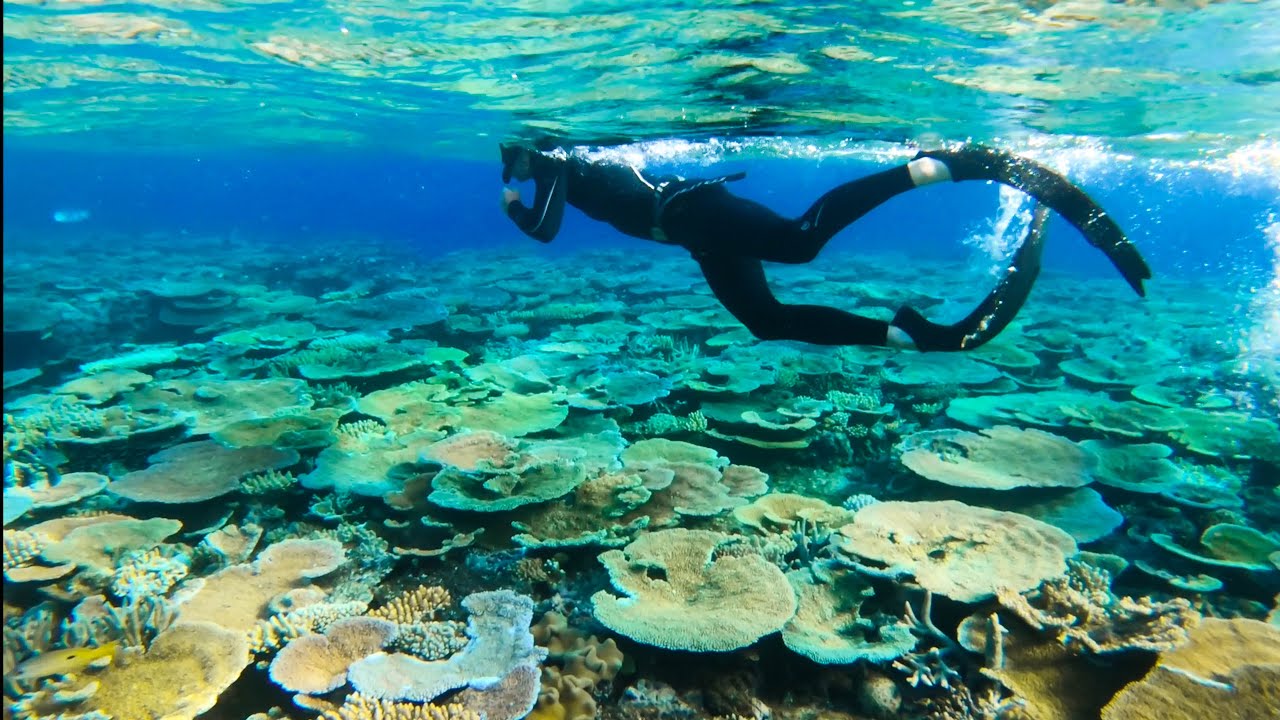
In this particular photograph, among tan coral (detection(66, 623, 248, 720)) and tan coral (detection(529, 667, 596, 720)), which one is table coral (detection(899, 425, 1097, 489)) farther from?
tan coral (detection(66, 623, 248, 720))

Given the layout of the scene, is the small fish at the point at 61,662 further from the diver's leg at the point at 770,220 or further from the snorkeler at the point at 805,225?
the diver's leg at the point at 770,220

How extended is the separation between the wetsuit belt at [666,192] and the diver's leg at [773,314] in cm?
60

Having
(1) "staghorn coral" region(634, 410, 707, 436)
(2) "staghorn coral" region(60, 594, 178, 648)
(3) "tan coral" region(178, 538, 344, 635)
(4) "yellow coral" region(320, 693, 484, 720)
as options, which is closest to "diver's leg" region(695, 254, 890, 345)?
(1) "staghorn coral" region(634, 410, 707, 436)

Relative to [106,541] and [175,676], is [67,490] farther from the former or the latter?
[175,676]

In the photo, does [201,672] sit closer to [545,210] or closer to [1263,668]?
[545,210]

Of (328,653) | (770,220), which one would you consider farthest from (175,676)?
(770,220)

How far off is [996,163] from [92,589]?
8.64 m

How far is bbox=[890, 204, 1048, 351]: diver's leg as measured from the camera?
6191 millimetres

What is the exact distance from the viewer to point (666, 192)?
292 inches

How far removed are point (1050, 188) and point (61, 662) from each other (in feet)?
28.4

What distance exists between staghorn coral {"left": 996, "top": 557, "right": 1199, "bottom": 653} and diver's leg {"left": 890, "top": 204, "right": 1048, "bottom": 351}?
2335 mm

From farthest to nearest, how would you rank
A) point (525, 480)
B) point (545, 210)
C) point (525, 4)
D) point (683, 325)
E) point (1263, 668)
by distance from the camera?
point (683, 325) < point (525, 4) < point (545, 210) < point (525, 480) < point (1263, 668)

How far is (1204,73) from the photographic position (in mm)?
13750

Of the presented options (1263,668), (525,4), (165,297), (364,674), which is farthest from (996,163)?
(165,297)
